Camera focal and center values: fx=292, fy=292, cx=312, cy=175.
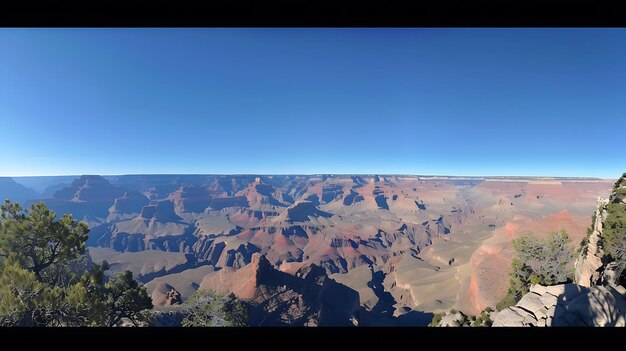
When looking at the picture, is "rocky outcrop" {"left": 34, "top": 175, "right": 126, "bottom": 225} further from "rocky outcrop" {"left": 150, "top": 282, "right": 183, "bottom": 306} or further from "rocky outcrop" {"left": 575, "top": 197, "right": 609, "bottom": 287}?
"rocky outcrop" {"left": 575, "top": 197, "right": 609, "bottom": 287}

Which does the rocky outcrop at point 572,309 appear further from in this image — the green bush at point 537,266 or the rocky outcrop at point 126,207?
the rocky outcrop at point 126,207

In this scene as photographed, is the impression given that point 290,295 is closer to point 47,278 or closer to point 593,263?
point 47,278

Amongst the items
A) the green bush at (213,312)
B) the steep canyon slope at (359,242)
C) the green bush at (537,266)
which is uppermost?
the green bush at (537,266)

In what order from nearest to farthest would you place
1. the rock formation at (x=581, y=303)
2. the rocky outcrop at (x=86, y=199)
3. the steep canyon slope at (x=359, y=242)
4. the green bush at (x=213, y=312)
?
the rock formation at (x=581, y=303)
the green bush at (x=213, y=312)
the steep canyon slope at (x=359, y=242)
the rocky outcrop at (x=86, y=199)

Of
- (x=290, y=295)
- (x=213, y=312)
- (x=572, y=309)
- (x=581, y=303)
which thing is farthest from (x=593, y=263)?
(x=290, y=295)

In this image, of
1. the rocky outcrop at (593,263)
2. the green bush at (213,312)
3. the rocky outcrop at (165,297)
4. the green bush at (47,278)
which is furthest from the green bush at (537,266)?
the rocky outcrop at (165,297)

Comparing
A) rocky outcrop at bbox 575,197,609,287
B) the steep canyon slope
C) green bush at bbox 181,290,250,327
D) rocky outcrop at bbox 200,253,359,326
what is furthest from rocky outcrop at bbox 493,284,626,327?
the steep canyon slope
